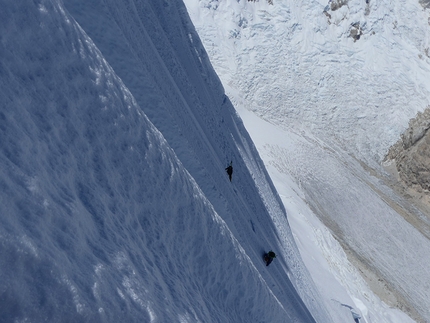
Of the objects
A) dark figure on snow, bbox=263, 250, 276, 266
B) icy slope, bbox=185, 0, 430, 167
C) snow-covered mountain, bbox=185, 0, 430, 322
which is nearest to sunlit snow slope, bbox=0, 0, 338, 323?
dark figure on snow, bbox=263, 250, 276, 266

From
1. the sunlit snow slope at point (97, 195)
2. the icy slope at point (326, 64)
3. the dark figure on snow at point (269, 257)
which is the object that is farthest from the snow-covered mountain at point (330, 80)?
the sunlit snow slope at point (97, 195)

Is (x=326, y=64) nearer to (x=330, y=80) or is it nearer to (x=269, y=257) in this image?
(x=330, y=80)

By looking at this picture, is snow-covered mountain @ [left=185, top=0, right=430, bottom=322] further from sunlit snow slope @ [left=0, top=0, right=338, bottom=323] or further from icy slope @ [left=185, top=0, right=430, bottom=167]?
sunlit snow slope @ [left=0, top=0, right=338, bottom=323]

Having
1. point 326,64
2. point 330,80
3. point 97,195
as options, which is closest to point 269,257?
point 97,195

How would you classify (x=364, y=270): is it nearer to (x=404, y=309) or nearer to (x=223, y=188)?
(x=404, y=309)

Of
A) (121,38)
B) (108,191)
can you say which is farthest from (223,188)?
(108,191)

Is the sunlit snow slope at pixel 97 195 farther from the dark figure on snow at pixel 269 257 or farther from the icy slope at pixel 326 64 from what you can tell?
the icy slope at pixel 326 64
